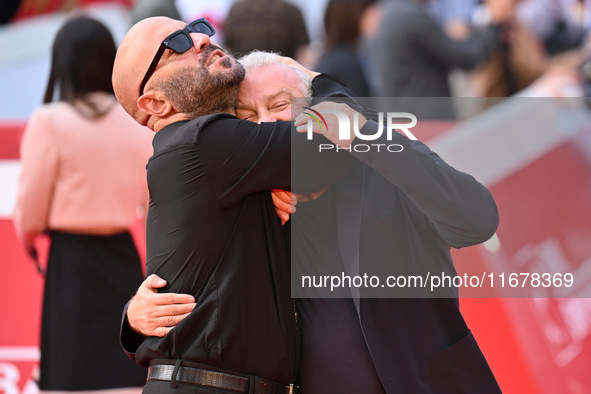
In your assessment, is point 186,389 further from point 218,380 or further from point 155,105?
point 155,105

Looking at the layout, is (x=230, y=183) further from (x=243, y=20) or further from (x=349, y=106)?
(x=243, y=20)

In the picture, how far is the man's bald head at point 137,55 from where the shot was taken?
8.23 ft

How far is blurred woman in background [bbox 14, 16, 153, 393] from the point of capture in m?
3.96

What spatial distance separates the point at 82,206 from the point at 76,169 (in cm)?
18

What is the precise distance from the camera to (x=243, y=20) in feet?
Answer: 18.5

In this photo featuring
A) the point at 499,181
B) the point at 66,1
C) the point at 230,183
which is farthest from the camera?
the point at 66,1

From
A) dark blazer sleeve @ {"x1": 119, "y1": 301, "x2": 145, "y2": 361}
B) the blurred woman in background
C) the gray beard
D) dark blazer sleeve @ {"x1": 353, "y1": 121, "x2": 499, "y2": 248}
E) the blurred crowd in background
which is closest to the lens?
dark blazer sleeve @ {"x1": 353, "y1": 121, "x2": 499, "y2": 248}

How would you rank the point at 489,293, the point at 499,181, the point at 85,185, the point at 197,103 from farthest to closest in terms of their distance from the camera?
the point at 499,181
the point at 85,185
the point at 489,293
the point at 197,103

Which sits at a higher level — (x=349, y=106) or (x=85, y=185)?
(x=85, y=185)

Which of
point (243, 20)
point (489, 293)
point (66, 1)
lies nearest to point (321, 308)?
point (489, 293)

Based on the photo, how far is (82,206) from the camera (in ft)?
13.2

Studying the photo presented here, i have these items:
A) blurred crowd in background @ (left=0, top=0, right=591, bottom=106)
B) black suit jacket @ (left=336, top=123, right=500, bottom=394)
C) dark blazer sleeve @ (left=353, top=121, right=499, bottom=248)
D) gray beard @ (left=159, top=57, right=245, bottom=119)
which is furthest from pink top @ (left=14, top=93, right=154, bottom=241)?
dark blazer sleeve @ (left=353, top=121, right=499, bottom=248)

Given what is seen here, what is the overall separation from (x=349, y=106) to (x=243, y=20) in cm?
338

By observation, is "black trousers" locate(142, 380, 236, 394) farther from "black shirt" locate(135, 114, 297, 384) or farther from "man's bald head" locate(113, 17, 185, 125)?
"man's bald head" locate(113, 17, 185, 125)
